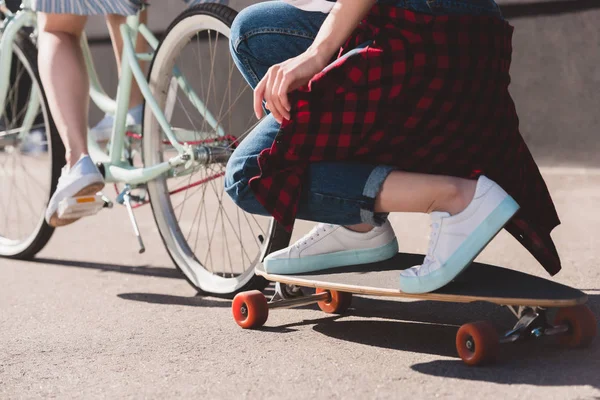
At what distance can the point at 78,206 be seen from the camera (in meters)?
3.24

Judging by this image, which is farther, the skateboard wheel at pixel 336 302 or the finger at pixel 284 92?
the skateboard wheel at pixel 336 302

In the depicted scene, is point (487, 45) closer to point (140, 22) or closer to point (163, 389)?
point (163, 389)

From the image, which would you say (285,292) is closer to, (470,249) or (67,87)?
(470,249)

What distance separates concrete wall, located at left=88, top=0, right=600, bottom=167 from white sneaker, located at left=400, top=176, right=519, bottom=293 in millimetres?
3301

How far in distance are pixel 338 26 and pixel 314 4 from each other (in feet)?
0.92

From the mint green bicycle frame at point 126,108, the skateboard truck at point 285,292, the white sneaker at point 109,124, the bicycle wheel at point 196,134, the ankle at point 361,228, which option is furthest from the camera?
the white sneaker at point 109,124

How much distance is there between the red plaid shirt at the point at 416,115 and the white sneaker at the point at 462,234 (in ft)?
0.59

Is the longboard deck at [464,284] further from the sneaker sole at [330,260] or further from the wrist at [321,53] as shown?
the wrist at [321,53]

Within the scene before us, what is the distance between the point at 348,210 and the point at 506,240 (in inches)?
65.4

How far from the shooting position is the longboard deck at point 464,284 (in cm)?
214

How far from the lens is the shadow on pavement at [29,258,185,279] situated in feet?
11.8

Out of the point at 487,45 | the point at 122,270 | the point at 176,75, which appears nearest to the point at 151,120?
the point at 176,75

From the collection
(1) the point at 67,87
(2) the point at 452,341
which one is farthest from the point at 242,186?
(1) the point at 67,87

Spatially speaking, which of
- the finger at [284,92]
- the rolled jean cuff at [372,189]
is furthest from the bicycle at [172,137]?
the finger at [284,92]
